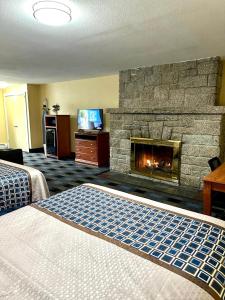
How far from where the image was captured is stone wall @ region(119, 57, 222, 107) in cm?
350

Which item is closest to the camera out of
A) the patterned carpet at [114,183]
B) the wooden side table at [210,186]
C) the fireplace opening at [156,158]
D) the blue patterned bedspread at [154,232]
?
the blue patterned bedspread at [154,232]

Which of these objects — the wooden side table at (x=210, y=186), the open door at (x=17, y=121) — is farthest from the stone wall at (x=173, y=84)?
the open door at (x=17, y=121)

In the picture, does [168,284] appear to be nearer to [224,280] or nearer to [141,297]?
[141,297]

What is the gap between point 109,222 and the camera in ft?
4.49

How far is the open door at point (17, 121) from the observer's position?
713 centimetres

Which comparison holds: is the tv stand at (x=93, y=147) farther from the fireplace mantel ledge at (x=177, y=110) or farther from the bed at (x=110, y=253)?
the bed at (x=110, y=253)

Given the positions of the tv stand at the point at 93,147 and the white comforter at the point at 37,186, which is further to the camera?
the tv stand at the point at 93,147

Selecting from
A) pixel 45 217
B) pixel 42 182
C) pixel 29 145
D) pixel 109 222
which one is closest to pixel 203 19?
pixel 109 222

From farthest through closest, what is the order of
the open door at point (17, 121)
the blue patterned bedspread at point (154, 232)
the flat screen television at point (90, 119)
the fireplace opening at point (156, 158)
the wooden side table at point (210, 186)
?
the open door at point (17, 121)
the flat screen television at point (90, 119)
the fireplace opening at point (156, 158)
the wooden side table at point (210, 186)
the blue patterned bedspread at point (154, 232)

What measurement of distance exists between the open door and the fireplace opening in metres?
4.31

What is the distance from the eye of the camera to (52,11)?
5.75ft

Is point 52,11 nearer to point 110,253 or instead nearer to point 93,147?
point 110,253

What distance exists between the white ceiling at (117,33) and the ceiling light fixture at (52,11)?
0.19ft

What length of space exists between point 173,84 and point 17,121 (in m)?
5.69
